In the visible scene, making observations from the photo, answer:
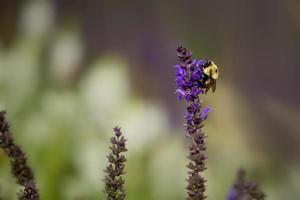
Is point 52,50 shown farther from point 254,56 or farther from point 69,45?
point 254,56

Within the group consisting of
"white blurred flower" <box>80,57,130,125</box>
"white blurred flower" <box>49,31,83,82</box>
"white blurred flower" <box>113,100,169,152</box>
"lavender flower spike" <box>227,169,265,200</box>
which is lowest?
"lavender flower spike" <box>227,169,265,200</box>

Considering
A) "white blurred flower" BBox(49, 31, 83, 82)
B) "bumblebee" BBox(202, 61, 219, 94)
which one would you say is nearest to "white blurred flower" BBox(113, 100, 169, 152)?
"white blurred flower" BBox(49, 31, 83, 82)

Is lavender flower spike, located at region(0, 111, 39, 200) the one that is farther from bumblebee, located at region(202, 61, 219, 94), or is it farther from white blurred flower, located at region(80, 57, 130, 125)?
white blurred flower, located at region(80, 57, 130, 125)

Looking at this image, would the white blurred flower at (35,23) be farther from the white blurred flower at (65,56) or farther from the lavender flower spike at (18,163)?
the lavender flower spike at (18,163)

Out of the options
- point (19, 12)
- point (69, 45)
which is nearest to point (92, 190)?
point (69, 45)

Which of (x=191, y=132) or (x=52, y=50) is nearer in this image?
(x=191, y=132)

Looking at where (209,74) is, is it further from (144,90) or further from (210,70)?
(144,90)
